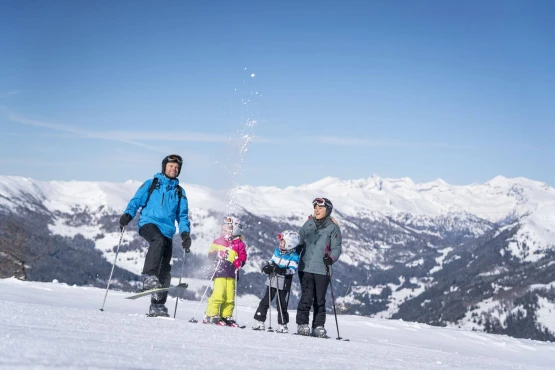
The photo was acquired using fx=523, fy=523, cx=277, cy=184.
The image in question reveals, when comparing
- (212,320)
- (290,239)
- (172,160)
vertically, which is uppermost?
(172,160)

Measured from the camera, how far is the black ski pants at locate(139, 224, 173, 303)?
8625 mm

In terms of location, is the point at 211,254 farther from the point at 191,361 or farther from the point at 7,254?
the point at 7,254

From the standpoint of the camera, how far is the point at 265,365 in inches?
153

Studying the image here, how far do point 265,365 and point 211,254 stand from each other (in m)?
6.18

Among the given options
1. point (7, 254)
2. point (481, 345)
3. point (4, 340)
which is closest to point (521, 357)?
point (481, 345)

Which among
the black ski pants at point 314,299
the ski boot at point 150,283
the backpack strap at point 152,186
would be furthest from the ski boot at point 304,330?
the backpack strap at point 152,186

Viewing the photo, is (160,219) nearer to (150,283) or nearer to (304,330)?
(150,283)

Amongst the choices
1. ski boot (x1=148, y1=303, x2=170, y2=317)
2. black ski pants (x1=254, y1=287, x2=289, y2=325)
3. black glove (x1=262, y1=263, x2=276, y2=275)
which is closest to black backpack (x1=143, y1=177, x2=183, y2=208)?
ski boot (x1=148, y1=303, x2=170, y2=317)

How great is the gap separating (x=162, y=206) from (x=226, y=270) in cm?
173

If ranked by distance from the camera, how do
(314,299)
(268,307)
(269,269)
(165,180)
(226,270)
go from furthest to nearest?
(268,307) < (314,299) < (269,269) < (226,270) < (165,180)

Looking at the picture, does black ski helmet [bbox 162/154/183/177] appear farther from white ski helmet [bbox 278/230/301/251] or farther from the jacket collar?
white ski helmet [bbox 278/230/301/251]

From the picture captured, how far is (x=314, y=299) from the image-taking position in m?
10.3

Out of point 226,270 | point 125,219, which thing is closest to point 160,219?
point 125,219

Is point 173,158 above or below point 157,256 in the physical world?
above
